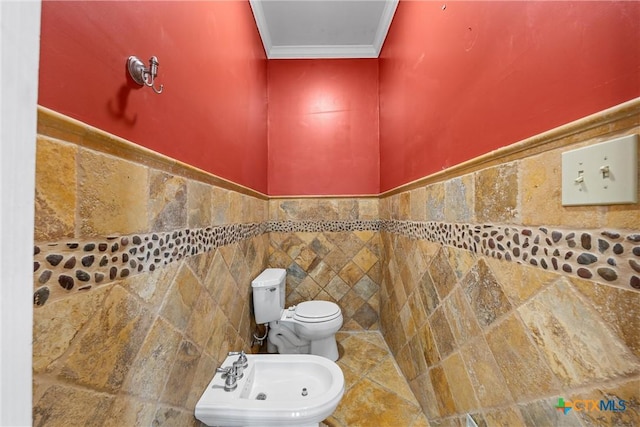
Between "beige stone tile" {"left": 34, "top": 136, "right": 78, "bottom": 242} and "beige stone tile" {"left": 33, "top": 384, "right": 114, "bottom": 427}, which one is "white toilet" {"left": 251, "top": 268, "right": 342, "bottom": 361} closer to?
"beige stone tile" {"left": 33, "top": 384, "right": 114, "bottom": 427}

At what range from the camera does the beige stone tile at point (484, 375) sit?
75 centimetres

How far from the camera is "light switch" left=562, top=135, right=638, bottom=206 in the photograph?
1.44 ft

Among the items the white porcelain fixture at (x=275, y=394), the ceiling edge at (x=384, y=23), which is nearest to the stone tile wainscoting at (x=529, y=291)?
the white porcelain fixture at (x=275, y=394)

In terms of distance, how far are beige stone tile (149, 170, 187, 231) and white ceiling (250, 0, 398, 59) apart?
158 centimetres

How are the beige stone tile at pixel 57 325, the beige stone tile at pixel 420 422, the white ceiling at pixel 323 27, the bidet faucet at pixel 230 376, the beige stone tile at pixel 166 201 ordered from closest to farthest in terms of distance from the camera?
the beige stone tile at pixel 57 325, the beige stone tile at pixel 166 201, the bidet faucet at pixel 230 376, the beige stone tile at pixel 420 422, the white ceiling at pixel 323 27

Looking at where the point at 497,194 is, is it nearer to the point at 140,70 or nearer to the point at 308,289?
the point at 140,70

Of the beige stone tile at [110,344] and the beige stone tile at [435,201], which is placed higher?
the beige stone tile at [435,201]

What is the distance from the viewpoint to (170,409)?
753mm

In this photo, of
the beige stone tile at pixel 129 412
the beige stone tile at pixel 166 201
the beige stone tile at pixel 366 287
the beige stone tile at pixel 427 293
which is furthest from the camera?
the beige stone tile at pixel 366 287

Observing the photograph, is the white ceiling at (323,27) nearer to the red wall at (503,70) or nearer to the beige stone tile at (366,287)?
the red wall at (503,70)

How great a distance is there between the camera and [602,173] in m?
0.47

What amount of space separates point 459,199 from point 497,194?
0.20 m

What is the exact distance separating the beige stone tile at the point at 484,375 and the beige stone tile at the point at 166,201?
1.09 metres

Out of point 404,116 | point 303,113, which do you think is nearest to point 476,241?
point 404,116
